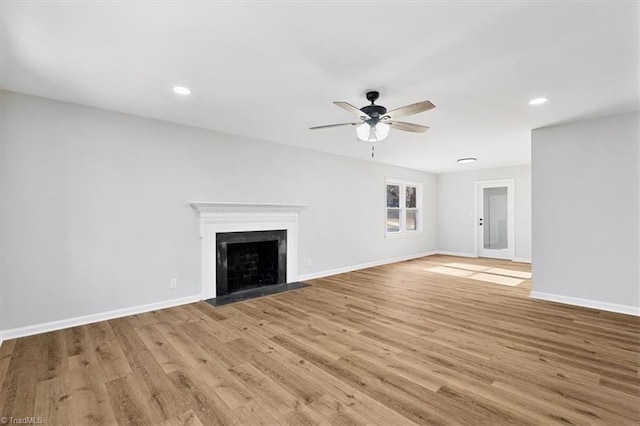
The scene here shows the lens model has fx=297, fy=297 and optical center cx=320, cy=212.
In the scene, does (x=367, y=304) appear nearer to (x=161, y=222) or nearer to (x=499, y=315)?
(x=499, y=315)

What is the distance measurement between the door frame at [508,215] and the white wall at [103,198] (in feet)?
19.0

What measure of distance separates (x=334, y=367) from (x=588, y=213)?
3.97 m

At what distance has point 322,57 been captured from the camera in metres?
2.36

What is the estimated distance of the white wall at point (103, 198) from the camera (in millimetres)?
3020

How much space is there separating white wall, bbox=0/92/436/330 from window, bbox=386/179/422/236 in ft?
11.3

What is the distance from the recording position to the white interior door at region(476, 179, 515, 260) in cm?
761

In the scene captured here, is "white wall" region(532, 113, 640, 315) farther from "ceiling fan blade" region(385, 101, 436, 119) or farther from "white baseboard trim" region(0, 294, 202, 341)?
"white baseboard trim" region(0, 294, 202, 341)

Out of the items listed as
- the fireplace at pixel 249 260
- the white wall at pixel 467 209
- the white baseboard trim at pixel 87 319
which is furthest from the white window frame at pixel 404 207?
the white baseboard trim at pixel 87 319

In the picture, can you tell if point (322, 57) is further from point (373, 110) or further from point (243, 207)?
point (243, 207)

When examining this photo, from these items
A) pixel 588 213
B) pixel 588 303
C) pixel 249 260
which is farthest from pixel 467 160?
pixel 249 260

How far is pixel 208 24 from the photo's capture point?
77.3 inches

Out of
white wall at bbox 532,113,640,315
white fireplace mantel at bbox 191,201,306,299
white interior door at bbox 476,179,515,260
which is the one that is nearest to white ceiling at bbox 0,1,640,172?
white wall at bbox 532,113,640,315

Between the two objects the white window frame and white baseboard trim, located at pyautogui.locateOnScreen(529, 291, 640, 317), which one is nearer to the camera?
white baseboard trim, located at pyautogui.locateOnScreen(529, 291, 640, 317)

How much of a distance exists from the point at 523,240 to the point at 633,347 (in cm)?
519
